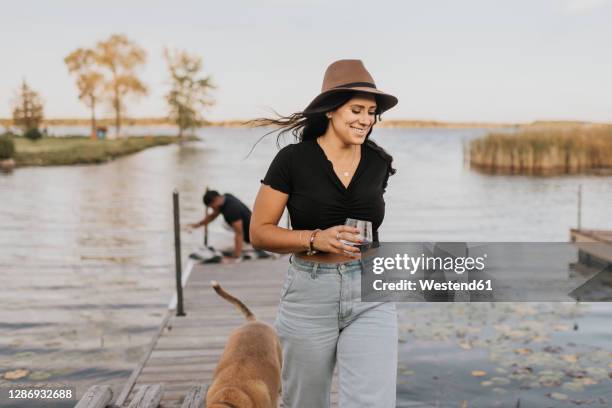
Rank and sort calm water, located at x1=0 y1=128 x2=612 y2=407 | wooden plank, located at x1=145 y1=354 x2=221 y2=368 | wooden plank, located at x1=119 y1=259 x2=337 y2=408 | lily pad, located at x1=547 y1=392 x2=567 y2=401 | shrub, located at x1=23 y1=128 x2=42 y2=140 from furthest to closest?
shrub, located at x1=23 y1=128 x2=42 y2=140 → calm water, located at x1=0 y1=128 x2=612 y2=407 → wooden plank, located at x1=145 y1=354 x2=221 y2=368 → lily pad, located at x1=547 y1=392 x2=567 y2=401 → wooden plank, located at x1=119 y1=259 x2=337 y2=408

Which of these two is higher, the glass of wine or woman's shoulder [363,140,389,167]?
woman's shoulder [363,140,389,167]

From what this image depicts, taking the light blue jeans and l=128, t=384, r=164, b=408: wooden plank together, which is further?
l=128, t=384, r=164, b=408: wooden plank

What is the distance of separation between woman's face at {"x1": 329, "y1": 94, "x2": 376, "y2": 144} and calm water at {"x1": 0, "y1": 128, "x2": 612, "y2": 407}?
3.76m

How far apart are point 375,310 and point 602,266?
1101 centimetres

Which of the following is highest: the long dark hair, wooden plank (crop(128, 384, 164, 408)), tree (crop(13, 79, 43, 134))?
tree (crop(13, 79, 43, 134))

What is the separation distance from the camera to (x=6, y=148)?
47781 millimetres

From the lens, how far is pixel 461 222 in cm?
2262

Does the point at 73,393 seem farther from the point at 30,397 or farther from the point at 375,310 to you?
the point at 375,310

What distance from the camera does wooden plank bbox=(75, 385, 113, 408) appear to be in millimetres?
4742

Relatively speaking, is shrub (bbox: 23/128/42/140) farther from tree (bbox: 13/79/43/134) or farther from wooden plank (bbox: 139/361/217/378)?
wooden plank (bbox: 139/361/217/378)

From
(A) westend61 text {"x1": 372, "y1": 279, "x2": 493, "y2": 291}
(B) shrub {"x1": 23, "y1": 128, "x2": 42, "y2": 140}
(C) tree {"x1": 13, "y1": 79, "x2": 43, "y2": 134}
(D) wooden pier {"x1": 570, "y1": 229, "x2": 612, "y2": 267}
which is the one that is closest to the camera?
(A) westend61 text {"x1": 372, "y1": 279, "x2": 493, "y2": 291}

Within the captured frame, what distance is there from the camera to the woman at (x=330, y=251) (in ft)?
9.90

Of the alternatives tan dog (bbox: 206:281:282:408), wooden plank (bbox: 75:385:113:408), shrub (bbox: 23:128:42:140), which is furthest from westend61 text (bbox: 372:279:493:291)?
shrub (bbox: 23:128:42:140)

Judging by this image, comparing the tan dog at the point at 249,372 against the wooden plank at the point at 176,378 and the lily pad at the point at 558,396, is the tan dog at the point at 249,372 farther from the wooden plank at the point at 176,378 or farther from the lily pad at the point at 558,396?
the lily pad at the point at 558,396
